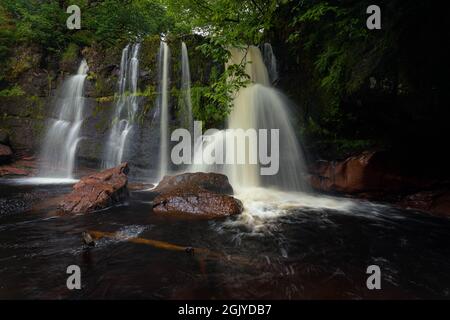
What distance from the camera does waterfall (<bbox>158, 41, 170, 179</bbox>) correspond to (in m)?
11.6

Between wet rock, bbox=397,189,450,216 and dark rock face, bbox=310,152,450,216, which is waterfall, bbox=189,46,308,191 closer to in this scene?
dark rock face, bbox=310,152,450,216

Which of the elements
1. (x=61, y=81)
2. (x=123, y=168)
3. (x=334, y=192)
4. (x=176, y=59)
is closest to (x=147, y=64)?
(x=176, y=59)

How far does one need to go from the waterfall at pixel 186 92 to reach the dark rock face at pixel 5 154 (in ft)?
26.6

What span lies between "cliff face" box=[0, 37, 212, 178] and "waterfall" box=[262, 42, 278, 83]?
2733 mm

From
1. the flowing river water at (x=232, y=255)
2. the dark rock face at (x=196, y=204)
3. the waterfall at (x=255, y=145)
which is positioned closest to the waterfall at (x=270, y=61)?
the waterfall at (x=255, y=145)

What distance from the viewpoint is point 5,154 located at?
11.8 meters

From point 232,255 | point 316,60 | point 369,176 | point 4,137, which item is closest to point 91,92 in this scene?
point 4,137

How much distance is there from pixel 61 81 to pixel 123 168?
9012 mm

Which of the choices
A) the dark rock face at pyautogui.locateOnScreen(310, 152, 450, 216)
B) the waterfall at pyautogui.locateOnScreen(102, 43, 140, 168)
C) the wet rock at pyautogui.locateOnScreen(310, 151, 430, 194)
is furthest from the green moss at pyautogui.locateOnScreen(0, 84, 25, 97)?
the dark rock face at pyautogui.locateOnScreen(310, 152, 450, 216)

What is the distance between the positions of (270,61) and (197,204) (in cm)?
744
